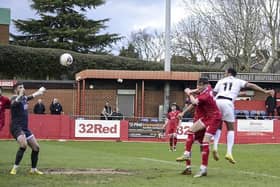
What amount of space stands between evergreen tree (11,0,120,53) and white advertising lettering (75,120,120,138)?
27211 mm

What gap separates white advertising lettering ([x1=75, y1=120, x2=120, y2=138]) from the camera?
34656 millimetres

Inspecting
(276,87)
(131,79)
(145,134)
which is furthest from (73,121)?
(276,87)

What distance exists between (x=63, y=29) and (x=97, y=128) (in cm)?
2865

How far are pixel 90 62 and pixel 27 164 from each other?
127 ft

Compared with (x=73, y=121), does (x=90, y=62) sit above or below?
above

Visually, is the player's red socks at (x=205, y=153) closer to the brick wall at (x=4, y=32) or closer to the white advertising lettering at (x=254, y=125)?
the white advertising lettering at (x=254, y=125)

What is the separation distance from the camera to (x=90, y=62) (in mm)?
54844

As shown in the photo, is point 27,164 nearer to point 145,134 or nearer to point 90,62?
point 145,134

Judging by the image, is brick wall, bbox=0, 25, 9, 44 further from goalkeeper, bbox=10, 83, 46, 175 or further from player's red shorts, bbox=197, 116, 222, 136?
player's red shorts, bbox=197, 116, 222, 136

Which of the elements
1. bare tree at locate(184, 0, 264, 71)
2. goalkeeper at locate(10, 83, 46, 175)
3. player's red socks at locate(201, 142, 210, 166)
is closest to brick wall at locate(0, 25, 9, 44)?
bare tree at locate(184, 0, 264, 71)

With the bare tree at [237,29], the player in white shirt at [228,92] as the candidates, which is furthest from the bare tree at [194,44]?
the player in white shirt at [228,92]

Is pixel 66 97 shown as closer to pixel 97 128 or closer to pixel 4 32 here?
pixel 97 128

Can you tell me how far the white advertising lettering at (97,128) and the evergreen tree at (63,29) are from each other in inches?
1071

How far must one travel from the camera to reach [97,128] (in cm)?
3478
